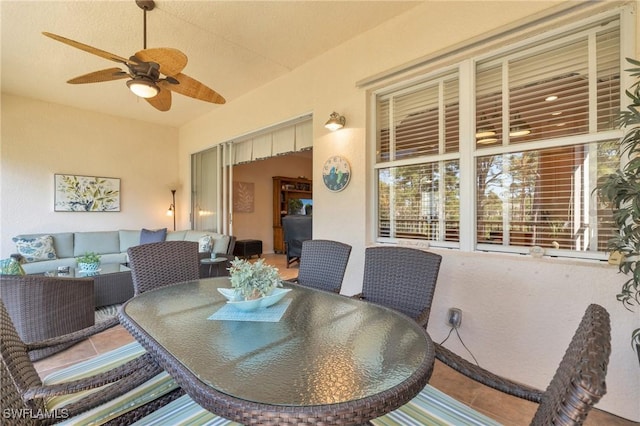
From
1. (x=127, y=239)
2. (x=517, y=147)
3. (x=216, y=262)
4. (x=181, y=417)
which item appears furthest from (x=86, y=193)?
(x=517, y=147)

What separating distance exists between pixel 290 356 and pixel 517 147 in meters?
2.17

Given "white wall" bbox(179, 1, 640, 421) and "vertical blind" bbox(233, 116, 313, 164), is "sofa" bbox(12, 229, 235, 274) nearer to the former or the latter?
"vertical blind" bbox(233, 116, 313, 164)

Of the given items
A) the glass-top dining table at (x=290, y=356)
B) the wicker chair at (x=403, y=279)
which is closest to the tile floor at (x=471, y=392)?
the wicker chair at (x=403, y=279)

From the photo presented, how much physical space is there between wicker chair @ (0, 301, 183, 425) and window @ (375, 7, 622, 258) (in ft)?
7.40

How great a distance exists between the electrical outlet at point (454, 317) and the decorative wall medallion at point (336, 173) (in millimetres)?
1531

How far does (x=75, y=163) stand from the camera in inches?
202

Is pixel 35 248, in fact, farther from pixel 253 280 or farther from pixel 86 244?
pixel 253 280

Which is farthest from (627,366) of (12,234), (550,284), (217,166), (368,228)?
(12,234)

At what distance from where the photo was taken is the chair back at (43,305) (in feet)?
7.44

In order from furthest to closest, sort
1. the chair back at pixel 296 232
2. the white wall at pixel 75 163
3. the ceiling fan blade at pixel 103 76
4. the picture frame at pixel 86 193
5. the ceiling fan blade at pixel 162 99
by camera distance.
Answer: the chair back at pixel 296 232 < the picture frame at pixel 86 193 < the white wall at pixel 75 163 < the ceiling fan blade at pixel 162 99 < the ceiling fan blade at pixel 103 76

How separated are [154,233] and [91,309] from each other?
8.32 feet

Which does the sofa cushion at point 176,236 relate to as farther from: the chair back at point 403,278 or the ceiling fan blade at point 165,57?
the chair back at point 403,278

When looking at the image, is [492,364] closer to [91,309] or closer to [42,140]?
[91,309]

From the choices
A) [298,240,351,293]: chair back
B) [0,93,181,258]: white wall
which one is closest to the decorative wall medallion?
[298,240,351,293]: chair back
